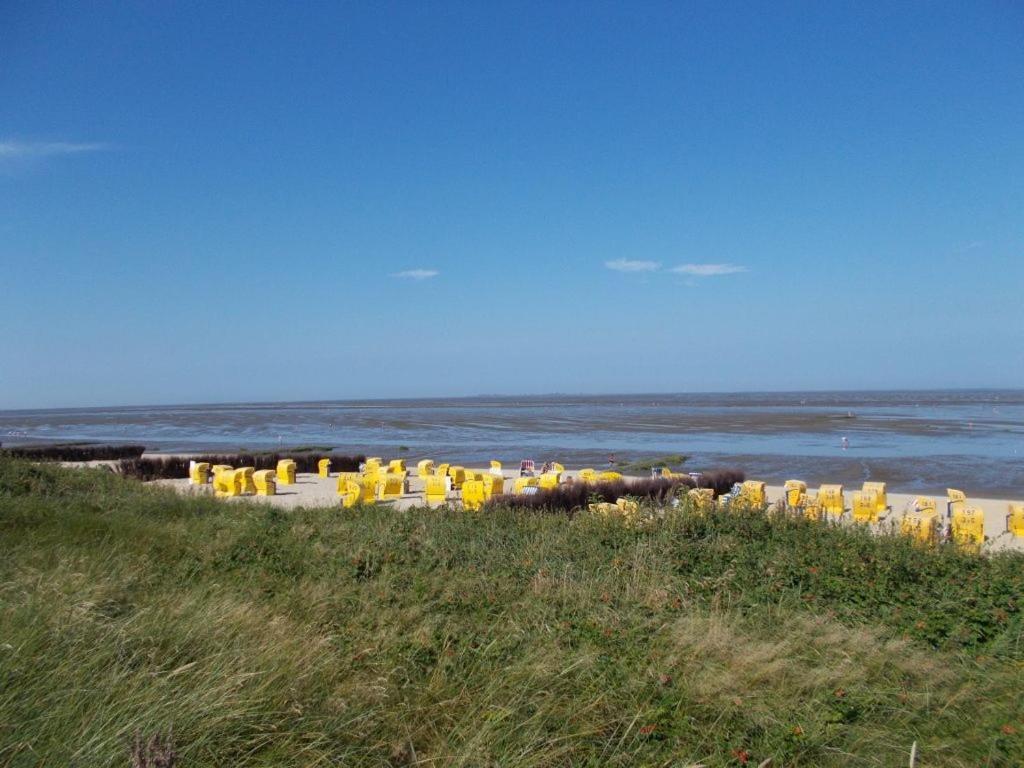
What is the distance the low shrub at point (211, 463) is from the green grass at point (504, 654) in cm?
1900

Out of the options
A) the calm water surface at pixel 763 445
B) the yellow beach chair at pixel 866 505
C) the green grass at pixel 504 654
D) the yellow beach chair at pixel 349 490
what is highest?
the green grass at pixel 504 654

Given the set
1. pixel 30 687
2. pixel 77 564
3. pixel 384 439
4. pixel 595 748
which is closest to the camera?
pixel 30 687

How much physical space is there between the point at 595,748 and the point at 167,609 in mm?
2608

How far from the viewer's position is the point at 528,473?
24.1 metres

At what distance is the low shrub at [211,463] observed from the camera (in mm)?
24703

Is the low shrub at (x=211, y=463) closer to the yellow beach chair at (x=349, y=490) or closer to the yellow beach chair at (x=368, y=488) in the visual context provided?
the yellow beach chair at (x=349, y=490)

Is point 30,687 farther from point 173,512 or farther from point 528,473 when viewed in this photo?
point 528,473

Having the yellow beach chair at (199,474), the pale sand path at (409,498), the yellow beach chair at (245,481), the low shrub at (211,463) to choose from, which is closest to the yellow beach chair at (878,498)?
the pale sand path at (409,498)

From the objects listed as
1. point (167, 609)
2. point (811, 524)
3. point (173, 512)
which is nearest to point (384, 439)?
point (173, 512)

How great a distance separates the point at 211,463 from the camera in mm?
26969

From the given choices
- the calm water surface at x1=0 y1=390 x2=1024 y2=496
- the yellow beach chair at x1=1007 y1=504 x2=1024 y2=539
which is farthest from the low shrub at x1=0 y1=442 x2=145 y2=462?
the yellow beach chair at x1=1007 y1=504 x2=1024 y2=539

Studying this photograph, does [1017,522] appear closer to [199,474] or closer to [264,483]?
[264,483]

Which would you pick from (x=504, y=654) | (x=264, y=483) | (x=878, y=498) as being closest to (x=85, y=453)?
(x=264, y=483)

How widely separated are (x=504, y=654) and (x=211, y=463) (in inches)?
998
